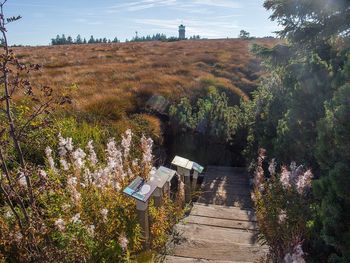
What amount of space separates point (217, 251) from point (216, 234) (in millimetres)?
571

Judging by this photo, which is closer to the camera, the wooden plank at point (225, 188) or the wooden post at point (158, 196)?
the wooden post at point (158, 196)

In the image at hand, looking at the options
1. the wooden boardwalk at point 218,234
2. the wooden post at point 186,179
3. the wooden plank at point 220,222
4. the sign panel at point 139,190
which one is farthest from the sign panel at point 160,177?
the wooden post at point 186,179

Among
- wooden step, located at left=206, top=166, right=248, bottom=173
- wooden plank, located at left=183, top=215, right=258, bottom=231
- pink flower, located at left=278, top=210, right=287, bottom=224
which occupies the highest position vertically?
pink flower, located at left=278, top=210, right=287, bottom=224

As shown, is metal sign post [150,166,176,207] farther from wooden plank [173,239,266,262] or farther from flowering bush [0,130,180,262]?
wooden plank [173,239,266,262]

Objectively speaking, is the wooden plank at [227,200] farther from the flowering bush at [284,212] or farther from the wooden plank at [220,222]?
the flowering bush at [284,212]

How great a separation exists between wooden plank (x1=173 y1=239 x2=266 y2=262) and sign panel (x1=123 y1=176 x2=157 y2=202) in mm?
1051

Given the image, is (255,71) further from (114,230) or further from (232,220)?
(114,230)

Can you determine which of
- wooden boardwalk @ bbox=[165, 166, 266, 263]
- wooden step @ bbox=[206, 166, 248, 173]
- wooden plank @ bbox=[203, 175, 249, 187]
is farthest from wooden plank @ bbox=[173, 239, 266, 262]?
wooden step @ bbox=[206, 166, 248, 173]

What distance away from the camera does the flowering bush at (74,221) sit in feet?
9.70

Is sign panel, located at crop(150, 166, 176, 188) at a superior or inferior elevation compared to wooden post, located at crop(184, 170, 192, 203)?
superior

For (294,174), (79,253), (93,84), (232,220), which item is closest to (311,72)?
(294,174)

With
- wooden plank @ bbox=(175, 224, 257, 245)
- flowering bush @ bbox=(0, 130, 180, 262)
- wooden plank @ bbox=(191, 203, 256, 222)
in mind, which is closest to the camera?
flowering bush @ bbox=(0, 130, 180, 262)

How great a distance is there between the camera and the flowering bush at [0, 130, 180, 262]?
2955 mm

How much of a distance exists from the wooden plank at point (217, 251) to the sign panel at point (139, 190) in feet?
3.45
